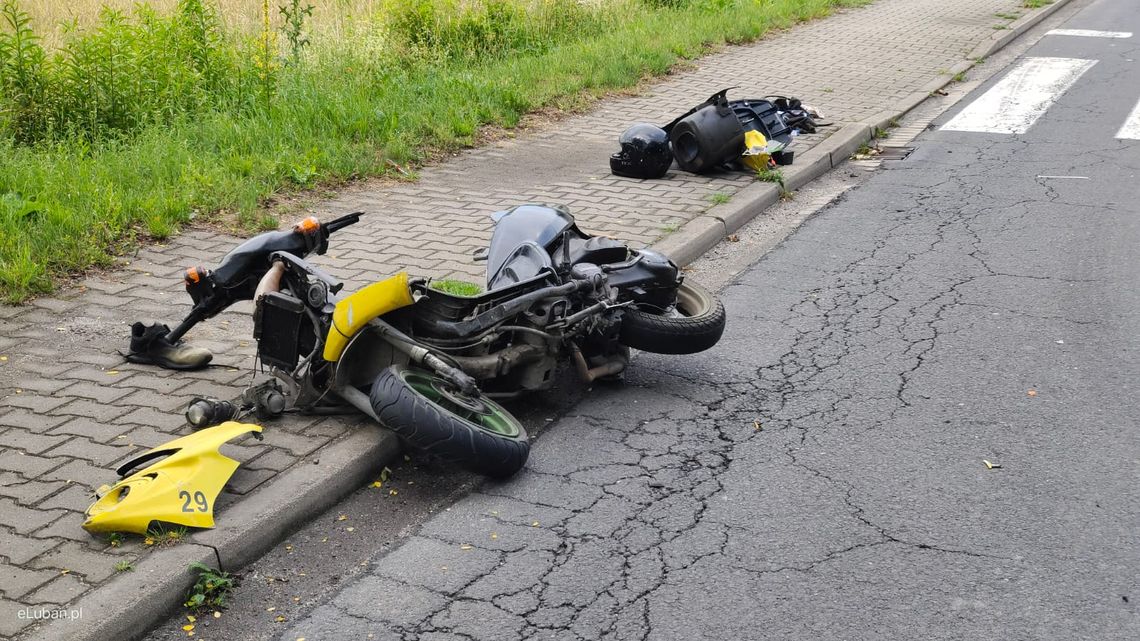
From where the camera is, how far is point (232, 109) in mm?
10242

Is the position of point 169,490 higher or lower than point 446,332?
lower

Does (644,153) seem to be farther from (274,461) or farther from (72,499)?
(72,499)

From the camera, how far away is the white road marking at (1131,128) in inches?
438

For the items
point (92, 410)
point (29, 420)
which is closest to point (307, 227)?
point (92, 410)

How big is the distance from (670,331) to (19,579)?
3.08 metres

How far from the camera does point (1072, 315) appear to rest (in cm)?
662

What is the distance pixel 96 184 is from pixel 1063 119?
9.62m

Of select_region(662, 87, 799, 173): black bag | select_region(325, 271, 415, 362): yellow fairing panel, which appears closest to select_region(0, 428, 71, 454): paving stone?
select_region(325, 271, 415, 362): yellow fairing panel

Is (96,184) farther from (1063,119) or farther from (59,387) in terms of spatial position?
(1063,119)

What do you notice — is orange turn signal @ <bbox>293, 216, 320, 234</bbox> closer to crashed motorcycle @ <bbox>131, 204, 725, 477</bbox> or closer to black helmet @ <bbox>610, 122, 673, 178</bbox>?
crashed motorcycle @ <bbox>131, 204, 725, 477</bbox>

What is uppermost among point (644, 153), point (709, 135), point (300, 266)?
point (300, 266)

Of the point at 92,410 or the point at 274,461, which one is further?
the point at 92,410

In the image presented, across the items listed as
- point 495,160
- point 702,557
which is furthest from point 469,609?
point 495,160

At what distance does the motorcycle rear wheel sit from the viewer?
5.56 m
